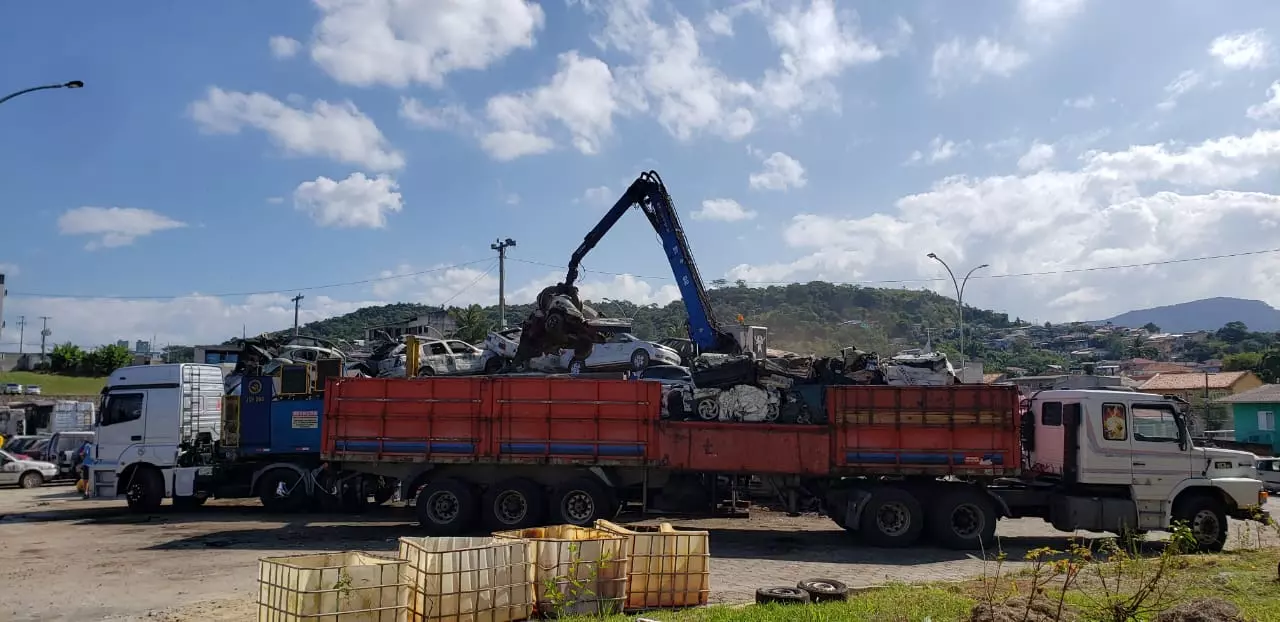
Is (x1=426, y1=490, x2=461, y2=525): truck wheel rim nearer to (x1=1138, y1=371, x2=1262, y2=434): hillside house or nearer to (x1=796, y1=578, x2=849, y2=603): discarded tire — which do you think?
(x1=796, y1=578, x2=849, y2=603): discarded tire

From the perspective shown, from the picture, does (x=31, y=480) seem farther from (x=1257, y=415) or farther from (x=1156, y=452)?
(x=1257, y=415)

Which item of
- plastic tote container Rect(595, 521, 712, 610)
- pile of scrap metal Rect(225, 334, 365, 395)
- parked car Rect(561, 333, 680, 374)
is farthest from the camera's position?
parked car Rect(561, 333, 680, 374)

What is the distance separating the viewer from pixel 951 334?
113125 mm

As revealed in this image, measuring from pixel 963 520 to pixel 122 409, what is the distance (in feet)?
53.4

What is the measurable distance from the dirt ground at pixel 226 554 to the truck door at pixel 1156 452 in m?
1.29

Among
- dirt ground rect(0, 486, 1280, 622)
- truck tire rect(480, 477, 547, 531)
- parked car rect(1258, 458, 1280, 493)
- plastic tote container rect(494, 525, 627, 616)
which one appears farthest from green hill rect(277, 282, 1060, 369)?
plastic tote container rect(494, 525, 627, 616)

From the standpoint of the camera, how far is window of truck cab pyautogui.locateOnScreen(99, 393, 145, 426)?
17.2 meters

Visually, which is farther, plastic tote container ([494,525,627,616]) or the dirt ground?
the dirt ground

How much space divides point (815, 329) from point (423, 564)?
260 feet

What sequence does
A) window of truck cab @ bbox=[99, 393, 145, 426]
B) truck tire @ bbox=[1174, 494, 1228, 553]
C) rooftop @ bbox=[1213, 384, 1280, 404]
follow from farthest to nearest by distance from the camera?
1. rooftop @ bbox=[1213, 384, 1280, 404]
2. window of truck cab @ bbox=[99, 393, 145, 426]
3. truck tire @ bbox=[1174, 494, 1228, 553]

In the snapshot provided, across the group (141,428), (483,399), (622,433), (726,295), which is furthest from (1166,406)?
(726,295)

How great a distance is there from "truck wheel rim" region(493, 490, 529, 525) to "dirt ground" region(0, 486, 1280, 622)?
1719 mm

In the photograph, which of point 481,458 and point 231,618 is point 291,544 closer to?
point 481,458

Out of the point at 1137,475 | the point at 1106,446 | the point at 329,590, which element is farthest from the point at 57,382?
the point at 1137,475
